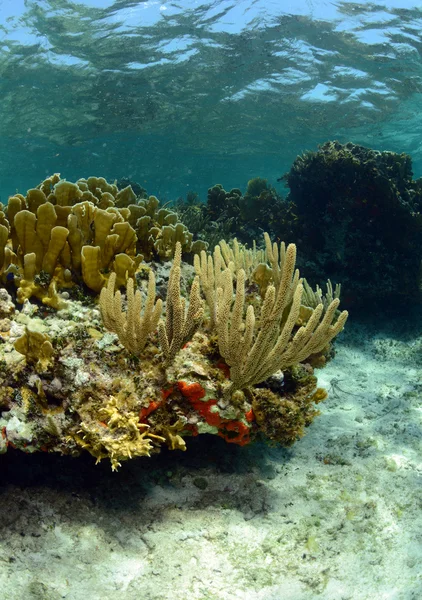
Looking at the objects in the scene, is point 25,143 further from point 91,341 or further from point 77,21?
point 91,341

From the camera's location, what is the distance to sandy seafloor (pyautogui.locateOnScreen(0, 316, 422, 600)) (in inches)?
102

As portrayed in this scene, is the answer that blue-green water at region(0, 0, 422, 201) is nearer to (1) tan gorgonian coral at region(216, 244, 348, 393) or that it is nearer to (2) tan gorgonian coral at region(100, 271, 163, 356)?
(1) tan gorgonian coral at region(216, 244, 348, 393)

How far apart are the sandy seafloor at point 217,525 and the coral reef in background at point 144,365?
1.73ft

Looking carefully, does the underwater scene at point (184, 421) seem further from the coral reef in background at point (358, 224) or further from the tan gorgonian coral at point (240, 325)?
the coral reef in background at point (358, 224)

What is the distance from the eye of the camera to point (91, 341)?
3.17m

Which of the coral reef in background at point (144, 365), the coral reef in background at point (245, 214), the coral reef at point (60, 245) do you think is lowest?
the coral reef in background at point (245, 214)

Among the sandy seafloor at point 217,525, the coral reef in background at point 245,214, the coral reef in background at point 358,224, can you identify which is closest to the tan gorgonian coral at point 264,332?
the sandy seafloor at point 217,525

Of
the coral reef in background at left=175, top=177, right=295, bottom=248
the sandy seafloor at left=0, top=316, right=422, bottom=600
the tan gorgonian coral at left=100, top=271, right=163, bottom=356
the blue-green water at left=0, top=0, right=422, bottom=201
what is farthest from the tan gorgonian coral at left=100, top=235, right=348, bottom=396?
the blue-green water at left=0, top=0, right=422, bottom=201

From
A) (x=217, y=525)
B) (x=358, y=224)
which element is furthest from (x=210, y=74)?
(x=217, y=525)

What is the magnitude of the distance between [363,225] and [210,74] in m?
15.7

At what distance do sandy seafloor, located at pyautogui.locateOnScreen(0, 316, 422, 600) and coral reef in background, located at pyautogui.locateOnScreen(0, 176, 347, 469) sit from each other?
53cm

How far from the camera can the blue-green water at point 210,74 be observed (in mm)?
15242

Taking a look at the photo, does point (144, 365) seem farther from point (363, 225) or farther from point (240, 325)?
point (363, 225)

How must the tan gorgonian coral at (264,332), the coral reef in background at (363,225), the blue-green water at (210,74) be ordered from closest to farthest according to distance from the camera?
the tan gorgonian coral at (264,332) → the coral reef in background at (363,225) → the blue-green water at (210,74)
